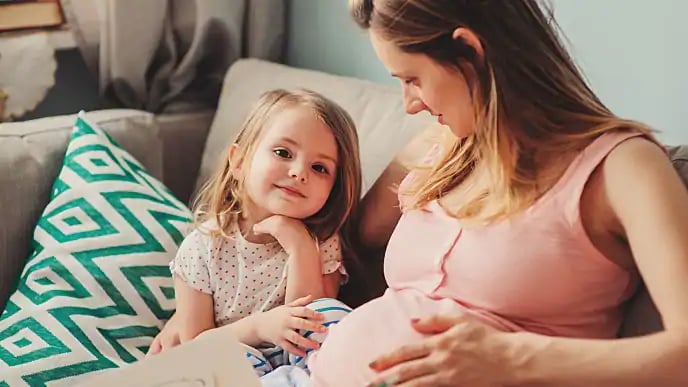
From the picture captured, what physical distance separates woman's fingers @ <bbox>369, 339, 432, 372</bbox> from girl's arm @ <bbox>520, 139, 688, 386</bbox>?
0.36 feet

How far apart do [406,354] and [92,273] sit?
72 cm

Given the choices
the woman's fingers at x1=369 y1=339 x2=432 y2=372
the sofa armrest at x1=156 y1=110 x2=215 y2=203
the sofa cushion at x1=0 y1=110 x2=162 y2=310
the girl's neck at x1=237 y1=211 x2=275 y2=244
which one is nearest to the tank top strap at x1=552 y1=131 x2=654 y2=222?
the woman's fingers at x1=369 y1=339 x2=432 y2=372

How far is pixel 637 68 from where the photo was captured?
1.50m

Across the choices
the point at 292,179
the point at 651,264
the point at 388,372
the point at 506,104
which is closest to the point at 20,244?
the point at 292,179

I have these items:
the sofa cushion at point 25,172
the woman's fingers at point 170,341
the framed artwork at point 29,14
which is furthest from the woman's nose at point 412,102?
the framed artwork at point 29,14

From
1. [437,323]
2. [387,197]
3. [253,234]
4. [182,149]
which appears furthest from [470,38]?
[182,149]

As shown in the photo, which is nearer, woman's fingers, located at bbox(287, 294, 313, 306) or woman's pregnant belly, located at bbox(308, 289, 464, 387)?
woman's pregnant belly, located at bbox(308, 289, 464, 387)

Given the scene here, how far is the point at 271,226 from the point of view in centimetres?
149

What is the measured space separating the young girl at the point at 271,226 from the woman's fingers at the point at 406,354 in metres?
0.32

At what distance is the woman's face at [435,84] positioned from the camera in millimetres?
1125

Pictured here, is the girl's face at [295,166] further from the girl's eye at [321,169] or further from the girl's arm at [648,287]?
the girl's arm at [648,287]

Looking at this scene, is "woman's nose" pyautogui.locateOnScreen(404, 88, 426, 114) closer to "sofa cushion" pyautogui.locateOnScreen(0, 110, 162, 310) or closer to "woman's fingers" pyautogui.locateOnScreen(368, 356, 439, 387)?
"woman's fingers" pyautogui.locateOnScreen(368, 356, 439, 387)

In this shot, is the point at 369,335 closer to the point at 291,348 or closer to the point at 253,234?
the point at 291,348

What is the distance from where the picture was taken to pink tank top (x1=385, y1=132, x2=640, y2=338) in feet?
3.62
